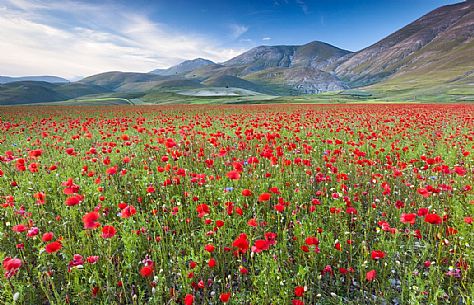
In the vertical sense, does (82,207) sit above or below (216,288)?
above

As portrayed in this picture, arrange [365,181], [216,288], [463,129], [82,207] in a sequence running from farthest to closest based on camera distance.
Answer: [463,129]
[365,181]
[82,207]
[216,288]

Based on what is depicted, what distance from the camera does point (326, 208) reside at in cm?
482

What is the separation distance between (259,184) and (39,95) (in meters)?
206

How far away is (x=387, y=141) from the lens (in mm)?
10258

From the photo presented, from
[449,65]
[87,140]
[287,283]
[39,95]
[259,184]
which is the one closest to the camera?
[287,283]

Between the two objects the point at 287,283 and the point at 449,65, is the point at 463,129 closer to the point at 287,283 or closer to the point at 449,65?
the point at 287,283

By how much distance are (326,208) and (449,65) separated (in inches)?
9586

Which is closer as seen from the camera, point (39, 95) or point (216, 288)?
point (216, 288)

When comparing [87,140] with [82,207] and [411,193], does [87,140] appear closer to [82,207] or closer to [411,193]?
[82,207]

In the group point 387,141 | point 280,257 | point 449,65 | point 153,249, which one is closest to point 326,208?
point 280,257

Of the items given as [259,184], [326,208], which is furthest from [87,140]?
[326,208]

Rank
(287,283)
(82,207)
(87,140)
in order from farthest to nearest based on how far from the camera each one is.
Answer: (87,140) < (82,207) < (287,283)

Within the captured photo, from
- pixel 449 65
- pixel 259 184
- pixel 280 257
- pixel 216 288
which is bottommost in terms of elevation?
pixel 216 288

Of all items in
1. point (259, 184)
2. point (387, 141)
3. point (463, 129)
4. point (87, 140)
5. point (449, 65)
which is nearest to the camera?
point (259, 184)
